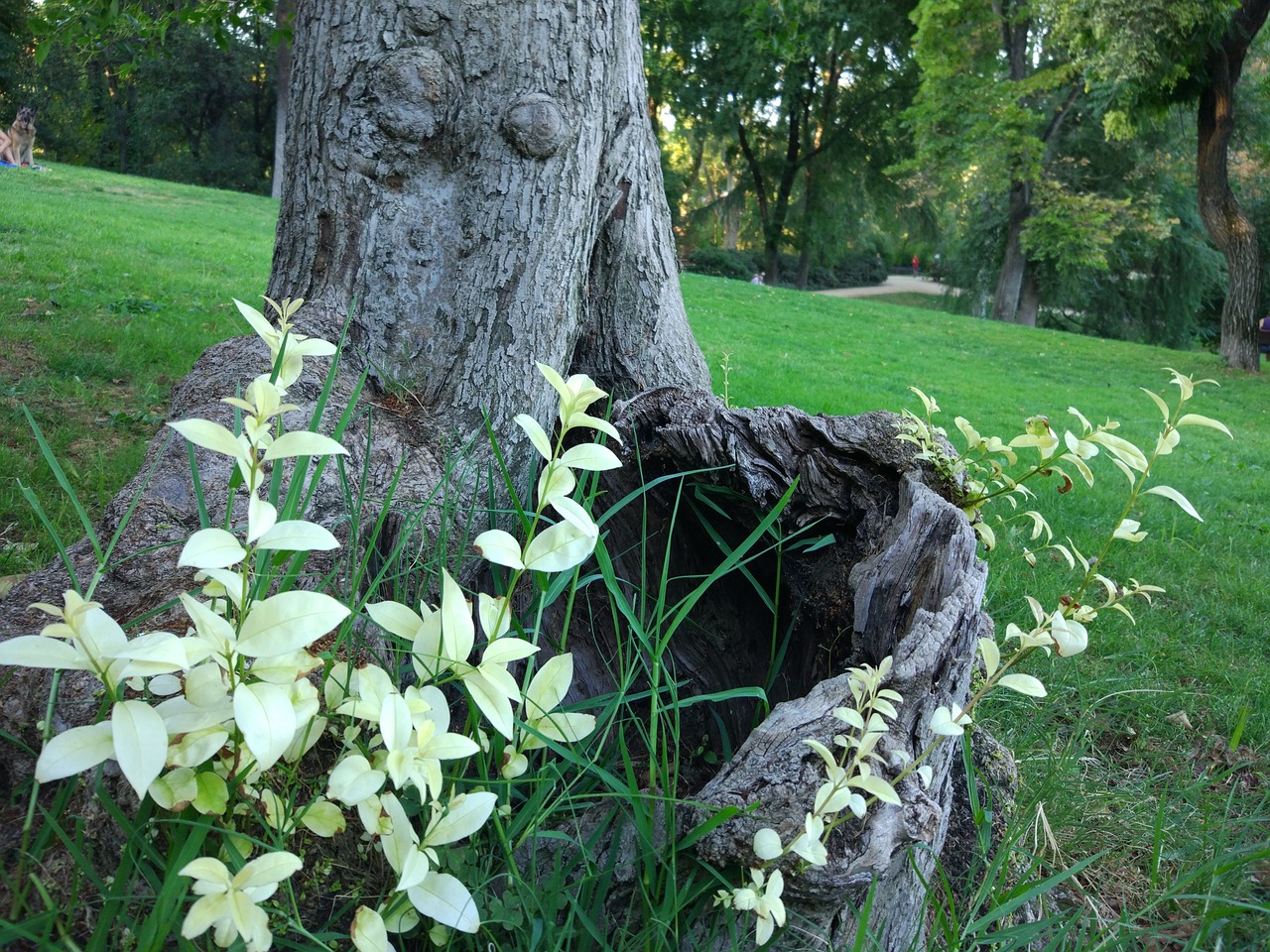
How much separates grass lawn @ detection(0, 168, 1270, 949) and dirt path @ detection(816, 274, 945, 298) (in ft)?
82.9

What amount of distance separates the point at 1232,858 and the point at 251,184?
1578 inches

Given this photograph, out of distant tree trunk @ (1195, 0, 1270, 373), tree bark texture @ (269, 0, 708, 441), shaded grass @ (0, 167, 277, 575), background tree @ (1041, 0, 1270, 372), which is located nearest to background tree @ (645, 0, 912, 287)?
background tree @ (1041, 0, 1270, 372)

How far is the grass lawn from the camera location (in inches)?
83.8

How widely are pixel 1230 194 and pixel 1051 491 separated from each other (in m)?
12.1

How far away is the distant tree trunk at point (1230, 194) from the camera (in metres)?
13.2

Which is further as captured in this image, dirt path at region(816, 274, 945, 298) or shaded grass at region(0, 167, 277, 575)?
dirt path at region(816, 274, 945, 298)

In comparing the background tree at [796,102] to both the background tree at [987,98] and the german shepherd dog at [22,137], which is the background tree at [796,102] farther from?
the german shepherd dog at [22,137]

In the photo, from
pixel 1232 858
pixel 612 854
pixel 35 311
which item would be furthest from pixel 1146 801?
pixel 35 311

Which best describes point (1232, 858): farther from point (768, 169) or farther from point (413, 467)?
point (768, 169)

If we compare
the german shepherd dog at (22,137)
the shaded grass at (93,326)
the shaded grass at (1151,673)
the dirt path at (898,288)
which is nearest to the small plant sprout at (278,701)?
the shaded grass at (93,326)

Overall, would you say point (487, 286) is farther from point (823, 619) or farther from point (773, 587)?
point (823, 619)

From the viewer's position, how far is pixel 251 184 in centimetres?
3594

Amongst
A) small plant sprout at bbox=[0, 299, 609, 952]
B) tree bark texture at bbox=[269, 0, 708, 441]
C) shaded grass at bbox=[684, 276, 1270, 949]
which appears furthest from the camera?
tree bark texture at bbox=[269, 0, 708, 441]

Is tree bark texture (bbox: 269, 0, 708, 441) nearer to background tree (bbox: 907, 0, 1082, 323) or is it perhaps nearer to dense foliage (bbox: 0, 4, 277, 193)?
background tree (bbox: 907, 0, 1082, 323)
